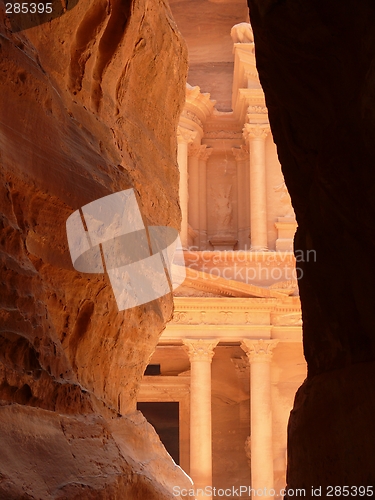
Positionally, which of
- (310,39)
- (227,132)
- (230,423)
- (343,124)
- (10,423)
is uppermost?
(227,132)

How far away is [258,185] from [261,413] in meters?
7.51

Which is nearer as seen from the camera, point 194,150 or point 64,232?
point 64,232

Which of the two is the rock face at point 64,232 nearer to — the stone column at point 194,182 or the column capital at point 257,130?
the column capital at point 257,130

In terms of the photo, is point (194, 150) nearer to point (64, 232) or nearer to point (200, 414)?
point (200, 414)

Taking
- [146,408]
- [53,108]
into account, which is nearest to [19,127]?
[53,108]

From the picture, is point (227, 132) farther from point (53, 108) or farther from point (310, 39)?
point (310, 39)

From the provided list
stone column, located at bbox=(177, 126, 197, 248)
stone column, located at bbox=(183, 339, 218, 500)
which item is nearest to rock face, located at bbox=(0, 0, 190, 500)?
stone column, located at bbox=(183, 339, 218, 500)

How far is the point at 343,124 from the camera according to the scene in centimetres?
239

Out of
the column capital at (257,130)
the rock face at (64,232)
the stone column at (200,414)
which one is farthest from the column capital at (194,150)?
the rock face at (64,232)

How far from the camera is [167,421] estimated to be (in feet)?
66.5

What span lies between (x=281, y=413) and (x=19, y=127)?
14.8 meters

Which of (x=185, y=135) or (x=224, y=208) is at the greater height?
(x=185, y=135)

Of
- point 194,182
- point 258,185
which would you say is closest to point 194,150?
point 194,182

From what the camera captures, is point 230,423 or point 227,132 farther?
point 227,132
